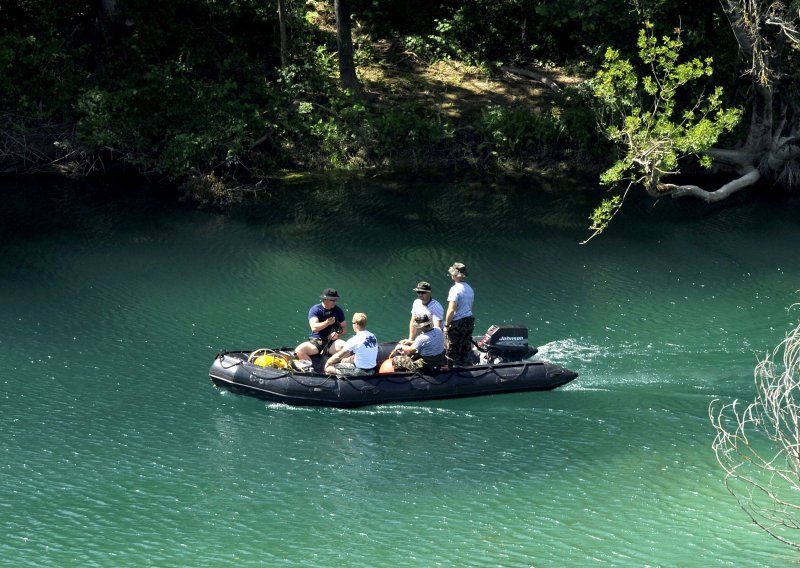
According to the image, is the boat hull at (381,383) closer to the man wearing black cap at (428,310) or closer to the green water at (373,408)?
the green water at (373,408)

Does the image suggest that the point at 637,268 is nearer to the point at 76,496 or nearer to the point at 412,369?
the point at 412,369

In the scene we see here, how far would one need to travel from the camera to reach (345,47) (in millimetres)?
29500

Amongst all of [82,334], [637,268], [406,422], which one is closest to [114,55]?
[82,334]

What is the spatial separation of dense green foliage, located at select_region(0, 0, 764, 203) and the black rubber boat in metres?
11.4

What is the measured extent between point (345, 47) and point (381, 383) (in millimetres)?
15587

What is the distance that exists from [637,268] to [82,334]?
34.9 feet

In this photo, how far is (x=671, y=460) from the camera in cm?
1441

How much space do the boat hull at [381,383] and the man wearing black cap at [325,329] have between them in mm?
490

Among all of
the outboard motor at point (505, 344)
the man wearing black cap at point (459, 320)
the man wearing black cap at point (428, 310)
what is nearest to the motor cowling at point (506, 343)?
the outboard motor at point (505, 344)

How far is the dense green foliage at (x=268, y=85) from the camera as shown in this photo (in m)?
27.5

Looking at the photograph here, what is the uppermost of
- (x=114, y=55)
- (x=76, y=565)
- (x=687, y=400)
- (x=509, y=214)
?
(x=114, y=55)

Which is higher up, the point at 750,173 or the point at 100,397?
the point at 750,173

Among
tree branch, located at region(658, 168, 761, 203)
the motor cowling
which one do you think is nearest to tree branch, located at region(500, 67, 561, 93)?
tree branch, located at region(658, 168, 761, 203)

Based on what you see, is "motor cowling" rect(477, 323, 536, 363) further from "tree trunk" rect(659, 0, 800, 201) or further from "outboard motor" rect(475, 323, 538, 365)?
"tree trunk" rect(659, 0, 800, 201)
